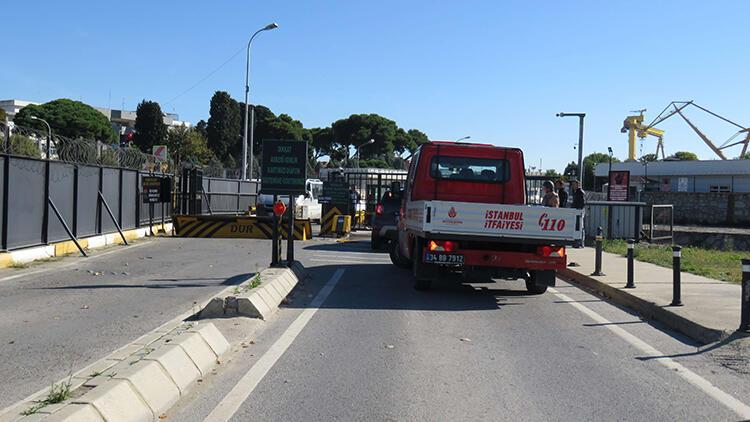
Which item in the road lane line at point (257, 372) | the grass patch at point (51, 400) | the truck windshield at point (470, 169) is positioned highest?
the truck windshield at point (470, 169)

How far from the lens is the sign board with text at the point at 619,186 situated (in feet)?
94.8

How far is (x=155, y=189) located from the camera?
73.2 feet

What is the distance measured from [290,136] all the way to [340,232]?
2326 inches

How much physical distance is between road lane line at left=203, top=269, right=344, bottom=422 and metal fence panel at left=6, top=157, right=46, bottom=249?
7.62 m

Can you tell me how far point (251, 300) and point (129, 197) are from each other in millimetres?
14071

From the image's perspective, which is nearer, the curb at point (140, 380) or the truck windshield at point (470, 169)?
the curb at point (140, 380)

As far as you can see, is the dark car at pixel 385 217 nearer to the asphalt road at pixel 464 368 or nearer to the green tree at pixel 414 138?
the asphalt road at pixel 464 368

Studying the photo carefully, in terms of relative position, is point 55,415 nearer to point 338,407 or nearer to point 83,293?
point 338,407

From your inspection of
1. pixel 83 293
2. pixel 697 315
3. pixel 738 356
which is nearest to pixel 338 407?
pixel 738 356

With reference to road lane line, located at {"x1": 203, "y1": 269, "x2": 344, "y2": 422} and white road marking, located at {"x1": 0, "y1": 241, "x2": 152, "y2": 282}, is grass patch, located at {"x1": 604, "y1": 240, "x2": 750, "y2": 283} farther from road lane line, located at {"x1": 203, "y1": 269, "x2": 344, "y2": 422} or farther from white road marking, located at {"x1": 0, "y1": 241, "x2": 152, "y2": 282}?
white road marking, located at {"x1": 0, "y1": 241, "x2": 152, "y2": 282}

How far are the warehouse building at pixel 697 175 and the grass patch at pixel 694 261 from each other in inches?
1860

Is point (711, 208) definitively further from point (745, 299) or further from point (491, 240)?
point (745, 299)

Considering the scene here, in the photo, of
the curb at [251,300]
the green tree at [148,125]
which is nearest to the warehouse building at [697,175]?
the green tree at [148,125]

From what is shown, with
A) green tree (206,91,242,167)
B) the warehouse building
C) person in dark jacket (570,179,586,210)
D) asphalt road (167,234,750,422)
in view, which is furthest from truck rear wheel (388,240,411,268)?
green tree (206,91,242,167)
